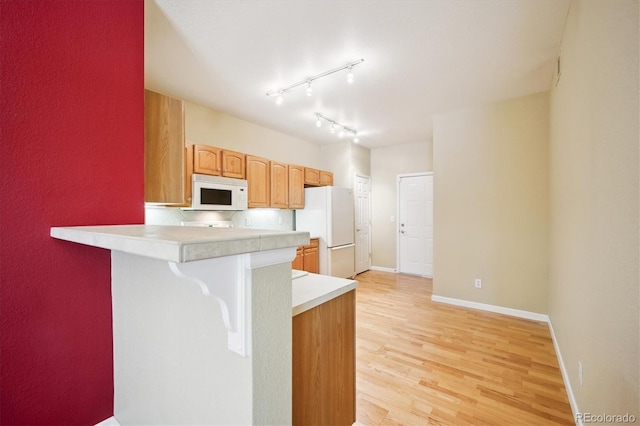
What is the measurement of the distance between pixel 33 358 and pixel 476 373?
2.65 meters

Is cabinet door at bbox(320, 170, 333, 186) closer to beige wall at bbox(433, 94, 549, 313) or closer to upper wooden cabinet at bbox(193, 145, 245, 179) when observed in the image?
upper wooden cabinet at bbox(193, 145, 245, 179)

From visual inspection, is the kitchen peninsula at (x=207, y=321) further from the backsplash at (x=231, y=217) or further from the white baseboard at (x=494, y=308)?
the white baseboard at (x=494, y=308)

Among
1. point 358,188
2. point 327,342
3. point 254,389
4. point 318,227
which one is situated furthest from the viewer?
point 358,188

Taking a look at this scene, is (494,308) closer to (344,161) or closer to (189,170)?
(344,161)

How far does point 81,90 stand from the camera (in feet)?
3.41

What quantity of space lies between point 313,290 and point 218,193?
247 centimetres

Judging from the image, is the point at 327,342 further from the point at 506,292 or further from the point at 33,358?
the point at 506,292

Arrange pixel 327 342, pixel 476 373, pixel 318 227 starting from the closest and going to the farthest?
1. pixel 327 342
2. pixel 476 373
3. pixel 318 227

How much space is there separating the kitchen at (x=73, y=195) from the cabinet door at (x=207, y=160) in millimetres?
1913

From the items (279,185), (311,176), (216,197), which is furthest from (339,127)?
(216,197)

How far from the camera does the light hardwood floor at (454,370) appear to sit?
170cm

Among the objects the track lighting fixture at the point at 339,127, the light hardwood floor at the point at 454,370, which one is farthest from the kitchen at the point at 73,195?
the track lighting fixture at the point at 339,127

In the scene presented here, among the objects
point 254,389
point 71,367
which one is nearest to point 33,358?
point 71,367

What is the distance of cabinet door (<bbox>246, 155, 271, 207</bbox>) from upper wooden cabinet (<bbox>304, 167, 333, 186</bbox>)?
2.81ft
